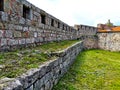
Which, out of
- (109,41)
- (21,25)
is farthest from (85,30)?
(21,25)

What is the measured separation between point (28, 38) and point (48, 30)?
2524mm

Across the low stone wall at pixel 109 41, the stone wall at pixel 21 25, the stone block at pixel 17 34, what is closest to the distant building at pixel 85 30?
the low stone wall at pixel 109 41

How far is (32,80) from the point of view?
3016 mm

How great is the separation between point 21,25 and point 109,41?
18.5m

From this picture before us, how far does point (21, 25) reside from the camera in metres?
5.68

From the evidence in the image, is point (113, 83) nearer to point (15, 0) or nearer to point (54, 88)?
point (54, 88)

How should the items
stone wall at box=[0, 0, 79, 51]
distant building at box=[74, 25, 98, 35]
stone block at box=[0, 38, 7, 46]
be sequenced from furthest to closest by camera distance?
distant building at box=[74, 25, 98, 35], stone wall at box=[0, 0, 79, 51], stone block at box=[0, 38, 7, 46]

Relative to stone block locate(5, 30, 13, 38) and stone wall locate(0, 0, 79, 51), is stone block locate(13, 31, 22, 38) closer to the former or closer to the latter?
stone wall locate(0, 0, 79, 51)

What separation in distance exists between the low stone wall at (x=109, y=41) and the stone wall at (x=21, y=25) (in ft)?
49.8

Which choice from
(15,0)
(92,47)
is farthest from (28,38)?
(92,47)

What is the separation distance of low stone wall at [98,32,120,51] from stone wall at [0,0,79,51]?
15.2 meters

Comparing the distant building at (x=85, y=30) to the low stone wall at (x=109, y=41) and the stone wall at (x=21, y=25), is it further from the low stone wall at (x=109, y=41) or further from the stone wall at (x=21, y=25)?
the stone wall at (x=21, y=25)

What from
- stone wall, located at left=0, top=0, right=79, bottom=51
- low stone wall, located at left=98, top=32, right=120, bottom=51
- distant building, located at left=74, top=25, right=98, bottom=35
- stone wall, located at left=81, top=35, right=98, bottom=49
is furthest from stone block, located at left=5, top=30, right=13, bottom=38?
→ low stone wall, located at left=98, top=32, right=120, bottom=51

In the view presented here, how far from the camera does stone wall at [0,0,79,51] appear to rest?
470cm
